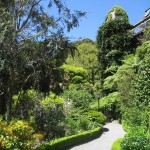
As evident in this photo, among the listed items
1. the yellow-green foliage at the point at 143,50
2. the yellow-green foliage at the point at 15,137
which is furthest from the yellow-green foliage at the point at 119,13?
the yellow-green foliage at the point at 15,137

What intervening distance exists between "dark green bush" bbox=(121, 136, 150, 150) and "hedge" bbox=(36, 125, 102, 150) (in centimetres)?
368

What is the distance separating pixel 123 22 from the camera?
45.3 metres

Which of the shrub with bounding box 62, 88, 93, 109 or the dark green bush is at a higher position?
the shrub with bounding box 62, 88, 93, 109

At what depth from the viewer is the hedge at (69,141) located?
17859 millimetres

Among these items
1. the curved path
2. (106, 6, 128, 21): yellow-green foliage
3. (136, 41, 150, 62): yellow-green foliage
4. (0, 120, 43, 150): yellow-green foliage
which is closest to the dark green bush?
(0, 120, 43, 150): yellow-green foliage

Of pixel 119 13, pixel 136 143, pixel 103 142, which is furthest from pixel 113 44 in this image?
pixel 136 143

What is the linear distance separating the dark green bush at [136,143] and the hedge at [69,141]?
3.68 metres

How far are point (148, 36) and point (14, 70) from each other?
61.2ft

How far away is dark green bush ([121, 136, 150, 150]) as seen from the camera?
14.3 metres

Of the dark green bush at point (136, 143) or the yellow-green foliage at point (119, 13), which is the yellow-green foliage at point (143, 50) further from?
the dark green bush at point (136, 143)

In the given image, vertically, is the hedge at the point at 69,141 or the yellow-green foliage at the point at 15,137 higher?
the yellow-green foliage at the point at 15,137

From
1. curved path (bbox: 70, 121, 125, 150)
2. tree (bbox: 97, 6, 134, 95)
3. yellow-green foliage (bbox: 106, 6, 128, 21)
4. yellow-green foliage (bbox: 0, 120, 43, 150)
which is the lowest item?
curved path (bbox: 70, 121, 125, 150)

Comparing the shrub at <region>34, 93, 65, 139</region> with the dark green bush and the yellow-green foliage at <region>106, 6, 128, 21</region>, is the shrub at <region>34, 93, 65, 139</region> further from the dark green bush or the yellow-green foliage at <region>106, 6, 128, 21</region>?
the yellow-green foliage at <region>106, 6, 128, 21</region>

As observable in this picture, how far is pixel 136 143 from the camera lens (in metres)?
14.4
